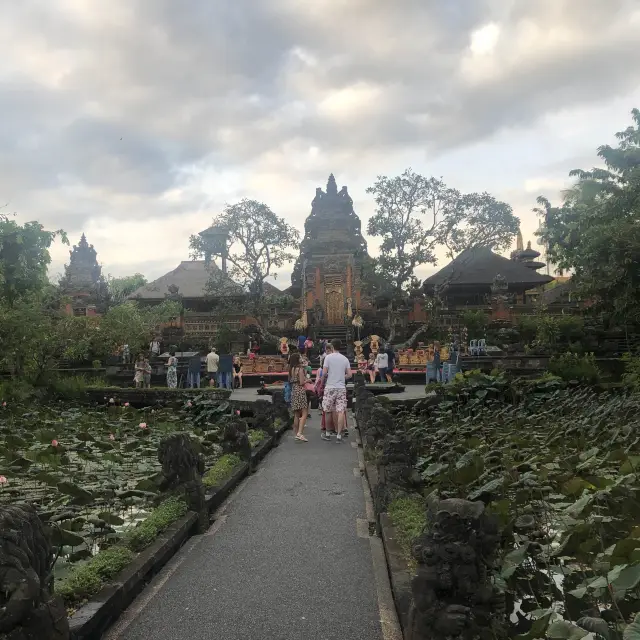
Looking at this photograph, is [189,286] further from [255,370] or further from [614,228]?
[614,228]

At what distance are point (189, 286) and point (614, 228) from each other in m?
28.5

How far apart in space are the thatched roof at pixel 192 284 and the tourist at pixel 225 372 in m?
14.4

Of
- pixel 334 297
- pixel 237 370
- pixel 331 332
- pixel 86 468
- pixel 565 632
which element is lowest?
pixel 86 468

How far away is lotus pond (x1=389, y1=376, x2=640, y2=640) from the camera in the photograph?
2.29 m

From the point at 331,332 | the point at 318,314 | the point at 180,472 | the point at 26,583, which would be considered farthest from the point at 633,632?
the point at 318,314

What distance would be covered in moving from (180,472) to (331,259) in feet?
103

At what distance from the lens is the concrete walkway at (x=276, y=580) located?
3137mm

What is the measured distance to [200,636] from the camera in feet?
9.98

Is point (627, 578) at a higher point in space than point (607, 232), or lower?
lower

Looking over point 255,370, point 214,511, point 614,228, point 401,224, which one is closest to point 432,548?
point 214,511

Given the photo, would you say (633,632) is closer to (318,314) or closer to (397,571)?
(397,571)

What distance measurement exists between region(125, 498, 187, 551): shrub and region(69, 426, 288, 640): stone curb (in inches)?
1.6

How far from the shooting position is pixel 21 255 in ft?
39.7

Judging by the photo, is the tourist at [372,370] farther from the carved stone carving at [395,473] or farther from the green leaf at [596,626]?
the green leaf at [596,626]
